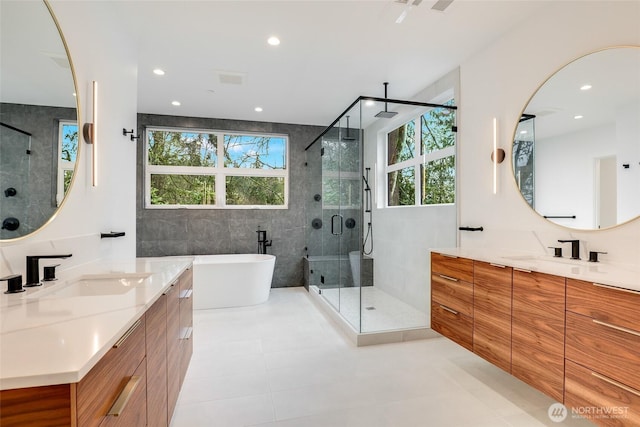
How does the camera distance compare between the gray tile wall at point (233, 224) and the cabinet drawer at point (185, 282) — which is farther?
the gray tile wall at point (233, 224)

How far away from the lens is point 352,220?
390 centimetres

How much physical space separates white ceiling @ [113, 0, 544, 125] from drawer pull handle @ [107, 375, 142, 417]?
2330 mm

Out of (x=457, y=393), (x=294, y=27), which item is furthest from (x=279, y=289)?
(x=294, y=27)

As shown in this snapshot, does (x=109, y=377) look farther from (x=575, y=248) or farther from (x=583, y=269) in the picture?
(x=575, y=248)

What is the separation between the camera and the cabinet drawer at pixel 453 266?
2211 millimetres

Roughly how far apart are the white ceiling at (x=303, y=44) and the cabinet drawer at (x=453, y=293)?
6.34 ft

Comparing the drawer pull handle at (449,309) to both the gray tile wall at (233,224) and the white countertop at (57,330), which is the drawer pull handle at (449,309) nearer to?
the white countertop at (57,330)

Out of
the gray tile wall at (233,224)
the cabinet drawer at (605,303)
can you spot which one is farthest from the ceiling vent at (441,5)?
the gray tile wall at (233,224)

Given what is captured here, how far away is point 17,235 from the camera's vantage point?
1.33 m

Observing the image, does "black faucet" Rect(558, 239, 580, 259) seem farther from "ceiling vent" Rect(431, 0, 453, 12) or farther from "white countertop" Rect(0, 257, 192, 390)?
"white countertop" Rect(0, 257, 192, 390)

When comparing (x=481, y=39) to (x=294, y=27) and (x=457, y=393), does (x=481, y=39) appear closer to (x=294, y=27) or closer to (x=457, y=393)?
(x=294, y=27)

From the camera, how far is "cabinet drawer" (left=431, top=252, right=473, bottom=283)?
221 cm

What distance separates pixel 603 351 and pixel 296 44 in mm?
2849

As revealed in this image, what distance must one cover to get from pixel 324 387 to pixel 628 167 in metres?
2.29
